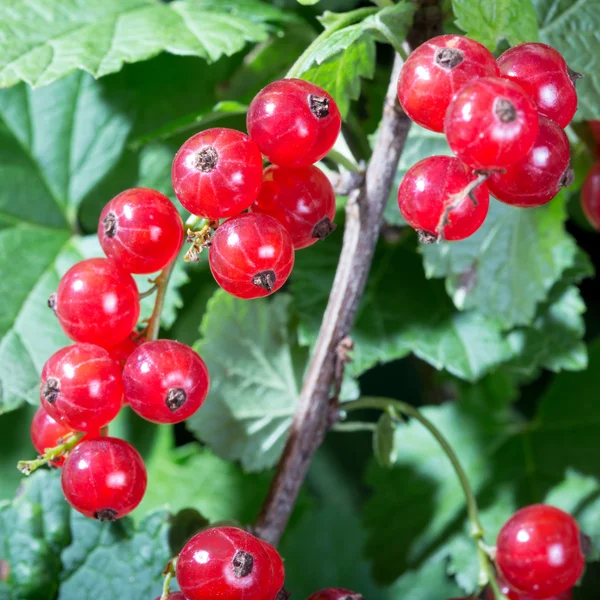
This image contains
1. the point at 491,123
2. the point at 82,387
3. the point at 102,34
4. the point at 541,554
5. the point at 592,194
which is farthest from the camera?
the point at 592,194

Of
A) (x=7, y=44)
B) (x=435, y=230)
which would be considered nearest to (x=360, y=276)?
(x=435, y=230)

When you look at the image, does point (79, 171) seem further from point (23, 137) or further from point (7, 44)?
point (7, 44)

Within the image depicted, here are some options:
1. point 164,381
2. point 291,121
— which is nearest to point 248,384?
point 164,381

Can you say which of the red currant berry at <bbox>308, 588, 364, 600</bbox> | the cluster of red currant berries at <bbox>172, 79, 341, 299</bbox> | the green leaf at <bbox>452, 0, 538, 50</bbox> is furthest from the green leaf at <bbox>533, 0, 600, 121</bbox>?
the red currant berry at <bbox>308, 588, 364, 600</bbox>

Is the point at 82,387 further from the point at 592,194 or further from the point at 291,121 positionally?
the point at 592,194

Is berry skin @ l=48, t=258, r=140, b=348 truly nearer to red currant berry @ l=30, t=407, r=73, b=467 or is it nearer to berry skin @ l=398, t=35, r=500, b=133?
red currant berry @ l=30, t=407, r=73, b=467

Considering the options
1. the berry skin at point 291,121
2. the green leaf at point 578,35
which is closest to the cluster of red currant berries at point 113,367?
the berry skin at point 291,121

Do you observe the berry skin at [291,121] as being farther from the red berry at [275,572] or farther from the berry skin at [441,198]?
the red berry at [275,572]
